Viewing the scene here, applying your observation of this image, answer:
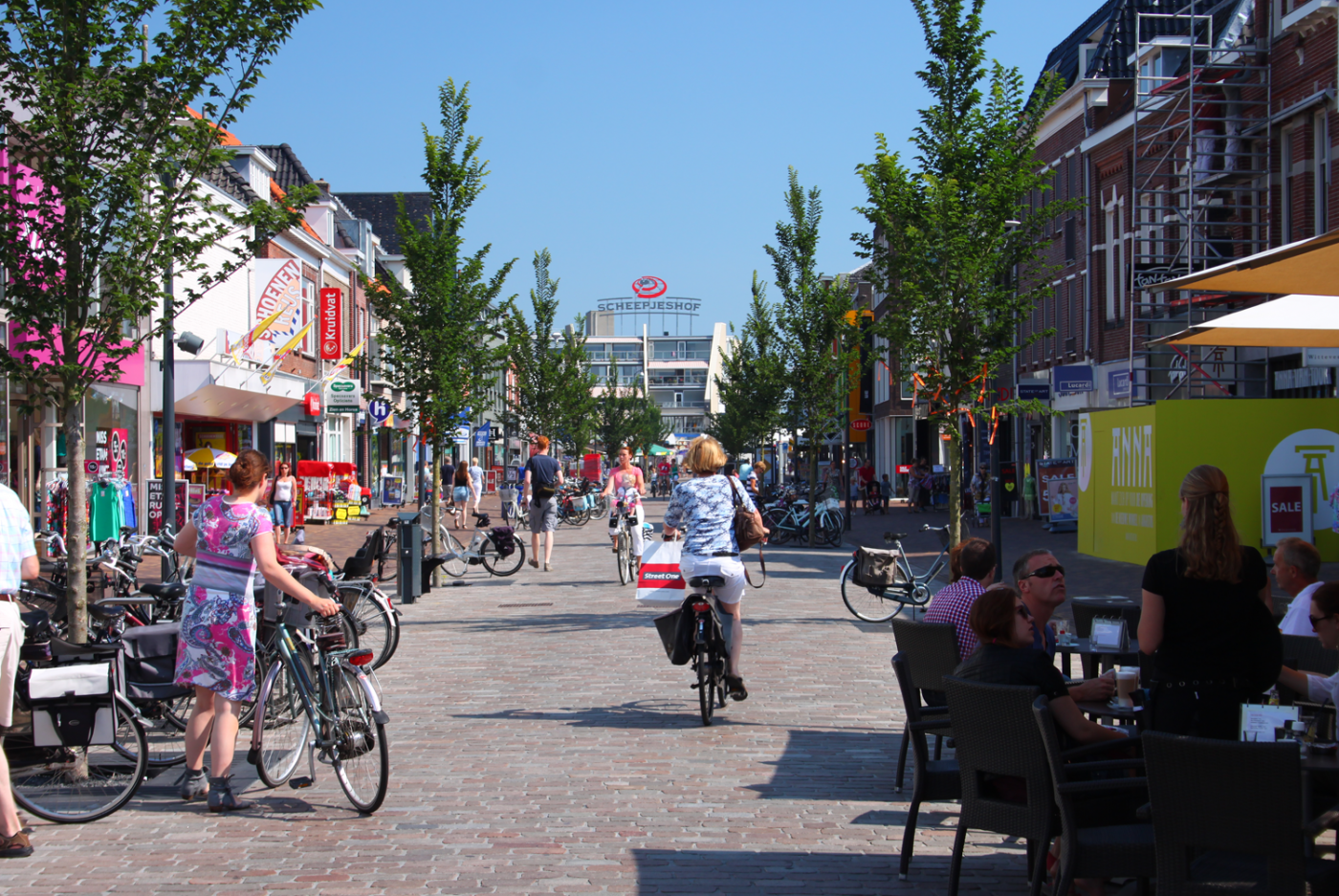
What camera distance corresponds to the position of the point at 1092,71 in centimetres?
3294

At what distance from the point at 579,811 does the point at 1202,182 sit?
896 inches

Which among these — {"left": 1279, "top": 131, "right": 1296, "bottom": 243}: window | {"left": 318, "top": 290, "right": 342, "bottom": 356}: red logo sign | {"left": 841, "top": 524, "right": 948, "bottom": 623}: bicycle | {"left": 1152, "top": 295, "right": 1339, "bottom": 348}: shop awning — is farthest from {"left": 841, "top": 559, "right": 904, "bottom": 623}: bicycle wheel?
{"left": 318, "top": 290, "right": 342, "bottom": 356}: red logo sign

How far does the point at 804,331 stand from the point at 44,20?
21102mm

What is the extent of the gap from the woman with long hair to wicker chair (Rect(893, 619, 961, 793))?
1.56m

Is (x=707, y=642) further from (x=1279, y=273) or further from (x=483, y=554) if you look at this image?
(x=483, y=554)

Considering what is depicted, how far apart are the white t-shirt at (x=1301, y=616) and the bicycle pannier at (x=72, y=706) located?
18.6 feet

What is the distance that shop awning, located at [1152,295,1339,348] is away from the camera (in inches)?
316

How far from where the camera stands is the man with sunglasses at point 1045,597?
204 inches

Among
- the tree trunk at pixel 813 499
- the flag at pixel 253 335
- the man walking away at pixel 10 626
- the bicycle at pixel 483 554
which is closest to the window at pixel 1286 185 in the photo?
the tree trunk at pixel 813 499

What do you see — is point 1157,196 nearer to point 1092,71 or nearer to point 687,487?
point 1092,71

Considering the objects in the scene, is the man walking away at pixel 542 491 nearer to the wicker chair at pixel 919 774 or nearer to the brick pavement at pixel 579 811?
the brick pavement at pixel 579 811

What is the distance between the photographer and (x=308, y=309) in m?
39.2

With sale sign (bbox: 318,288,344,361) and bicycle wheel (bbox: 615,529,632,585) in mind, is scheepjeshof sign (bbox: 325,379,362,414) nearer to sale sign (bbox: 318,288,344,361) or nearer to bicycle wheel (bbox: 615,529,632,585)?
sale sign (bbox: 318,288,344,361)

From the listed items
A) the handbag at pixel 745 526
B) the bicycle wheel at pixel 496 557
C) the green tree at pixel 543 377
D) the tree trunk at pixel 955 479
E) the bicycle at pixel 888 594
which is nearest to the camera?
the handbag at pixel 745 526
